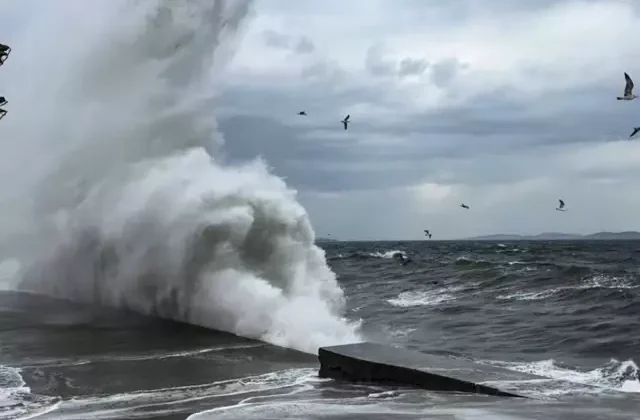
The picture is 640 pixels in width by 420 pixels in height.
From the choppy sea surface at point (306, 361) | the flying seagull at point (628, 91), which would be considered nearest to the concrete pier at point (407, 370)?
the choppy sea surface at point (306, 361)

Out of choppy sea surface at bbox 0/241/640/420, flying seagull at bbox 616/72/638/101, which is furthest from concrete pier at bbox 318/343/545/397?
flying seagull at bbox 616/72/638/101

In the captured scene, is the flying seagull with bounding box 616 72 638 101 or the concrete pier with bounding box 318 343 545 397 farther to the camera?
Answer: the flying seagull with bounding box 616 72 638 101

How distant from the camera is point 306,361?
1081 centimetres

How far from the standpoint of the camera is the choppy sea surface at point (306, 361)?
708 centimetres

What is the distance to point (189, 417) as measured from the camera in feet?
22.5

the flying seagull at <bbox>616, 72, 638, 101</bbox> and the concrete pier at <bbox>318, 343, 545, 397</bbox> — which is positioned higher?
the flying seagull at <bbox>616, 72, 638, 101</bbox>

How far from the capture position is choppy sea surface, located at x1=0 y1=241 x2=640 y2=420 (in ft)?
23.2

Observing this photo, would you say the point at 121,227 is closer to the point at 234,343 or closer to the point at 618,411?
the point at 234,343

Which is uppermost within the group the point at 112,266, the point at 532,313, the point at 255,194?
the point at 255,194

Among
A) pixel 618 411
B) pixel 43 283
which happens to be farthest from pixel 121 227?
pixel 618 411

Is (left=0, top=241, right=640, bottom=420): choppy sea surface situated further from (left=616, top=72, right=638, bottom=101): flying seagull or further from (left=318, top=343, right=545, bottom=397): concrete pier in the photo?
(left=616, top=72, right=638, bottom=101): flying seagull

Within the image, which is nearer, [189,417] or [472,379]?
[189,417]

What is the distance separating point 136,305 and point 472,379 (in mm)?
12728

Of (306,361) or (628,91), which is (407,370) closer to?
(306,361)
